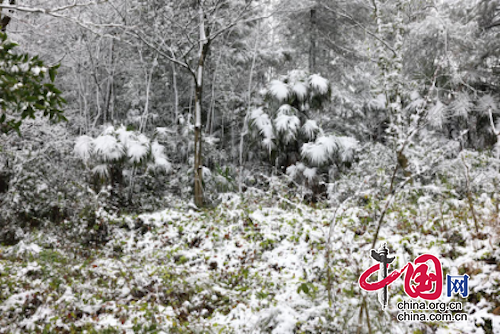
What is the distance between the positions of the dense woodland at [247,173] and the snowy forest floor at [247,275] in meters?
0.02

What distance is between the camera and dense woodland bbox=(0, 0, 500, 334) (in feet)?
9.03

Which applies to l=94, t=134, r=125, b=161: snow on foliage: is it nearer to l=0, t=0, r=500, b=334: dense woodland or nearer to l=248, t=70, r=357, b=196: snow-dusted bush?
l=0, t=0, r=500, b=334: dense woodland

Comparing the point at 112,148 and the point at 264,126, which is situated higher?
the point at 264,126

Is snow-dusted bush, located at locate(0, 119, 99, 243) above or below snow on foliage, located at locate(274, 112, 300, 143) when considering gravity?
below

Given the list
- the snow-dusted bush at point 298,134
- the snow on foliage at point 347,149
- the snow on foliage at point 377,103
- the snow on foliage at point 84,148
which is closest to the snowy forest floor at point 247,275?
the snow on foliage at point 84,148

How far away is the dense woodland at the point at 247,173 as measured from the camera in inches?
108

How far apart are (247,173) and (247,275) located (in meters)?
5.13

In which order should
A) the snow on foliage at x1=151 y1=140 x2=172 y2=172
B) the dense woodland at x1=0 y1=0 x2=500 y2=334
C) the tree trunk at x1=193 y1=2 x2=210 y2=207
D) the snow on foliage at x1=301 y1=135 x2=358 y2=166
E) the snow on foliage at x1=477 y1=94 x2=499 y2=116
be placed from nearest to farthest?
the dense woodland at x1=0 y1=0 x2=500 y2=334 → the tree trunk at x1=193 y1=2 x2=210 y2=207 → the snow on foliage at x1=301 y1=135 x2=358 y2=166 → the snow on foliage at x1=477 y1=94 x2=499 y2=116 → the snow on foliage at x1=151 y1=140 x2=172 y2=172

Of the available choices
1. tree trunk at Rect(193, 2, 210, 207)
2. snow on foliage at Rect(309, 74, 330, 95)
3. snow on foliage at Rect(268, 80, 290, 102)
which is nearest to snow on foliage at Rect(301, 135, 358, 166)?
snow on foliage at Rect(309, 74, 330, 95)

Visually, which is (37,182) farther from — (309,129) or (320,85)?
(320,85)

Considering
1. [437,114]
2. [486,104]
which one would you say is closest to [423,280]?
[437,114]

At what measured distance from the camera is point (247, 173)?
8.68 m

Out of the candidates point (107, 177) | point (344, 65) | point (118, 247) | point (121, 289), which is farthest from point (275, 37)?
point (121, 289)

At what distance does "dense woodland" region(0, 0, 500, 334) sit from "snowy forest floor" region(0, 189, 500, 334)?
0.07 ft
